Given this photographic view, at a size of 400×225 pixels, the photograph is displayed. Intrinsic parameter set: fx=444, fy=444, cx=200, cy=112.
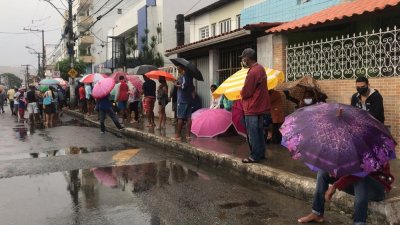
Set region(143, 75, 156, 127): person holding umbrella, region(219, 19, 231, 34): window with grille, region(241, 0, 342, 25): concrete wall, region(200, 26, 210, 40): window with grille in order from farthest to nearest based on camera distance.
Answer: region(200, 26, 210, 40): window with grille, region(219, 19, 231, 34): window with grille, region(143, 75, 156, 127): person holding umbrella, region(241, 0, 342, 25): concrete wall

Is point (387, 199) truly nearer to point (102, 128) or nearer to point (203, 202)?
point (203, 202)

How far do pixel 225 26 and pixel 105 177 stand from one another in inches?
553

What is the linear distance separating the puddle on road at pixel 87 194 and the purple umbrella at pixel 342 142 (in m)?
2.03

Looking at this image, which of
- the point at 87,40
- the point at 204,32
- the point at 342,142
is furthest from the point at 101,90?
the point at 87,40

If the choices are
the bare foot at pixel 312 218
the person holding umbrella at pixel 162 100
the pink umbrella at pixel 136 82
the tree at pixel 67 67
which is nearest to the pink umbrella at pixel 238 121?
the person holding umbrella at pixel 162 100

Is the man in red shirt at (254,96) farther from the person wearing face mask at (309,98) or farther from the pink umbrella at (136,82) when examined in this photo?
the pink umbrella at (136,82)

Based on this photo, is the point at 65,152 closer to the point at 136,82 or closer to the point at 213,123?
the point at 213,123

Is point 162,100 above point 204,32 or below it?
below

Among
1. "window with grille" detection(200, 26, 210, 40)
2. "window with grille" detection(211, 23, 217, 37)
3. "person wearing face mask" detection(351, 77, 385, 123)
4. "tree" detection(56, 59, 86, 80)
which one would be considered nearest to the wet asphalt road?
"person wearing face mask" detection(351, 77, 385, 123)

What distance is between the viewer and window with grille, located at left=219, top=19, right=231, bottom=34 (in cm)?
1991

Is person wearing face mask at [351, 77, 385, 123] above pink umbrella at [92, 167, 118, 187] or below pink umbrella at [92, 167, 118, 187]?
above

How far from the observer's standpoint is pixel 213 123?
10953 mm

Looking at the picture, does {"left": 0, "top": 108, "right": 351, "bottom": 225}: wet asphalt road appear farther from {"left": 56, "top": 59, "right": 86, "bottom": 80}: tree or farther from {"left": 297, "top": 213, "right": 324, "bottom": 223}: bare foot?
{"left": 56, "top": 59, "right": 86, "bottom": 80}: tree

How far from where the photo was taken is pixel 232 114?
1083cm
